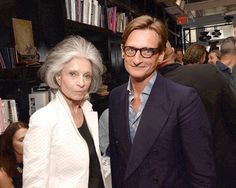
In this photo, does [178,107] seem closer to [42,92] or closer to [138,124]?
[138,124]

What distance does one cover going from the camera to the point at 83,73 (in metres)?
1.51

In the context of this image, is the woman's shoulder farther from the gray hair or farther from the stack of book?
the gray hair

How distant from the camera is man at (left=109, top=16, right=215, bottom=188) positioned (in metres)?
1.26

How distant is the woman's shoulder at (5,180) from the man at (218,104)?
132 centimetres

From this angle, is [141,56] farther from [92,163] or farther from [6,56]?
[6,56]

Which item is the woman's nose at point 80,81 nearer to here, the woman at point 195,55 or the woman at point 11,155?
the woman at point 11,155

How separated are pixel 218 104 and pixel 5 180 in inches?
60.9

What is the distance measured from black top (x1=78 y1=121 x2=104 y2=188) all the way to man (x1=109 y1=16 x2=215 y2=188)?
0.22 metres

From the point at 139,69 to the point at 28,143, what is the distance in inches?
24.3

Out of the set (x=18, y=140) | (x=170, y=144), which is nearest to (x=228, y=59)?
(x=170, y=144)

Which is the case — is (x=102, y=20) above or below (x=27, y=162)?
above

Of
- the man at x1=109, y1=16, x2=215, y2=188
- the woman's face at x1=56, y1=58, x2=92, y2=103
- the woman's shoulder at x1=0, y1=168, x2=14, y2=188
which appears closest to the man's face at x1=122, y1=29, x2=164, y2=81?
the man at x1=109, y1=16, x2=215, y2=188

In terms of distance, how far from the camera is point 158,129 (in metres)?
1.28

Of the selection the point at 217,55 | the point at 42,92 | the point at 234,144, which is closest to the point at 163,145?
the point at 234,144
